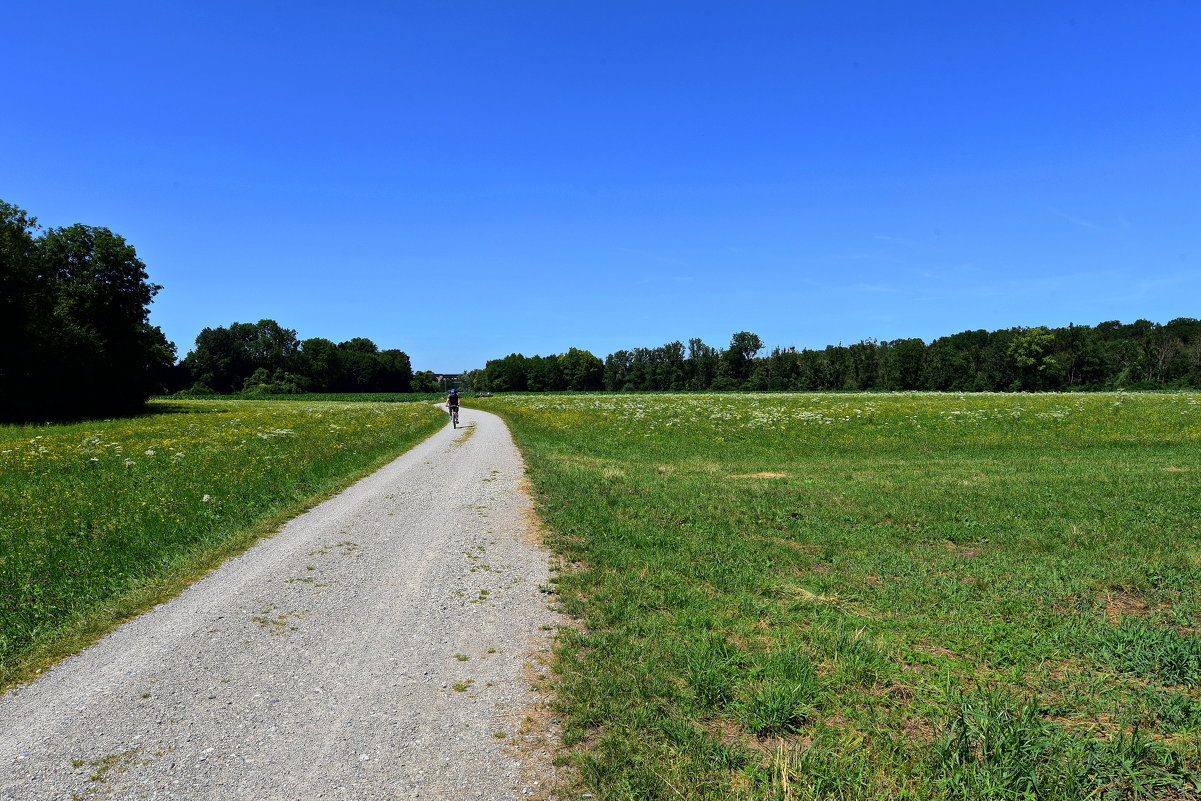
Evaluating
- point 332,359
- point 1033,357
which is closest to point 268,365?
point 332,359

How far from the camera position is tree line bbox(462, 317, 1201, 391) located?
10175cm

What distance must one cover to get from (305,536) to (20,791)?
717 cm

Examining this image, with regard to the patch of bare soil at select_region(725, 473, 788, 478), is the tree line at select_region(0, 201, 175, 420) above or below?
above

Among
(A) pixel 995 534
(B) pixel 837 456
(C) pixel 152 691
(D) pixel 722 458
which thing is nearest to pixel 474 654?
(C) pixel 152 691

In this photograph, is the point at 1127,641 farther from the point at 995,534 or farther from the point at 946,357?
the point at 946,357

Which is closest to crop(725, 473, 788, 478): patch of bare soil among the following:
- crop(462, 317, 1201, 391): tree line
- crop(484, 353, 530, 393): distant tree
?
crop(462, 317, 1201, 391): tree line

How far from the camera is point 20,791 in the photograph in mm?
3904

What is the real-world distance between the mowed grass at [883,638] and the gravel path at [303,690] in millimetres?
832

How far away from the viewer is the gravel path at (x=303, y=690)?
13.3 ft

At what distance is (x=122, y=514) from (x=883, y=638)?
14.6 metres

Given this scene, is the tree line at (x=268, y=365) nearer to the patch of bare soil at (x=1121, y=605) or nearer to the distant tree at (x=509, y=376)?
the distant tree at (x=509, y=376)

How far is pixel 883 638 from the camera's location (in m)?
6.25

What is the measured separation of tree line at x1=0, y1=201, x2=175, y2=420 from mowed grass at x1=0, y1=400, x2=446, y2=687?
21.2m

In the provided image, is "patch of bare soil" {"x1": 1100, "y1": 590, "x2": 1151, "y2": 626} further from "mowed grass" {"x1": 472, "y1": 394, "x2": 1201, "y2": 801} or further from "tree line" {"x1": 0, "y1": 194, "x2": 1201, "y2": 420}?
"tree line" {"x1": 0, "y1": 194, "x2": 1201, "y2": 420}
